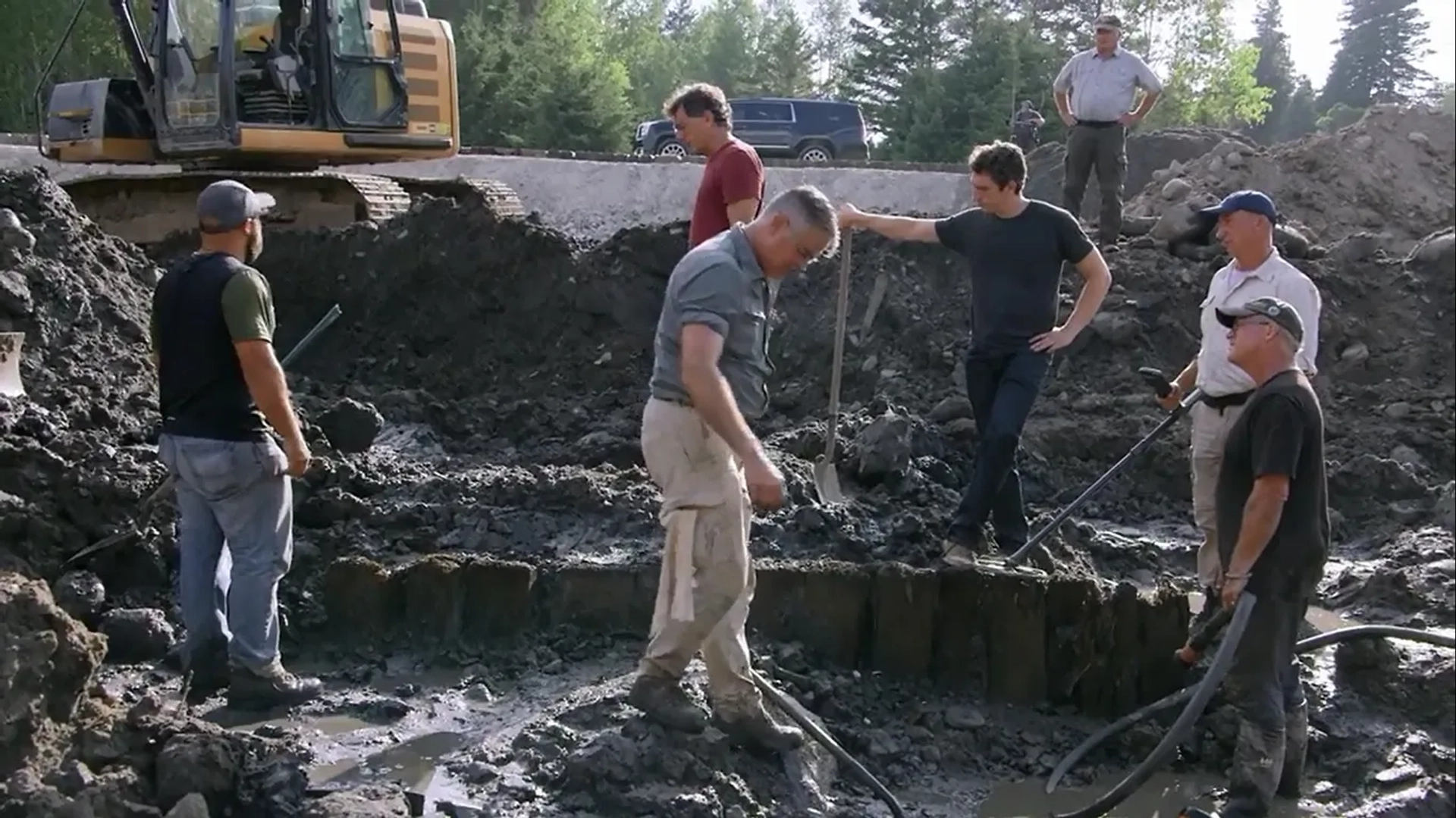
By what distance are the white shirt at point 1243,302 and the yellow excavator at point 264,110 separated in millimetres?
8409

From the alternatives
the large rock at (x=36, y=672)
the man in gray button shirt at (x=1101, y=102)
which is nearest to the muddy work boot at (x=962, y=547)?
the large rock at (x=36, y=672)

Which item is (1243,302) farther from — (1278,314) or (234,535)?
→ (234,535)

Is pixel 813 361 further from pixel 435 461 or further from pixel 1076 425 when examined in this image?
pixel 435 461

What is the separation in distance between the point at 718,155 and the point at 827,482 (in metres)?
1.85

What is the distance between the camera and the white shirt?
223 inches

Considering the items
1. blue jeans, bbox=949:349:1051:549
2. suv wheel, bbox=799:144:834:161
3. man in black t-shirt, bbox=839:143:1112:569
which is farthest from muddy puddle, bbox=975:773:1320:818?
suv wheel, bbox=799:144:834:161

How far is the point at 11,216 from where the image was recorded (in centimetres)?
930

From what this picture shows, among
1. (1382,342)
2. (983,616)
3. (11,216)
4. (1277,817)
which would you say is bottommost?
(1277,817)

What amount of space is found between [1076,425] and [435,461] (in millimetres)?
4373

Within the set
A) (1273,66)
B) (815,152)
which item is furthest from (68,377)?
(1273,66)

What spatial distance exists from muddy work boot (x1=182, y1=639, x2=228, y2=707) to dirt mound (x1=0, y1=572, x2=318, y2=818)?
25.7 inches

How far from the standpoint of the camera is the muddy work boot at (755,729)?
4.77 metres

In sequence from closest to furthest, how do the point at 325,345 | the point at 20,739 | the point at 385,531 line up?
the point at 20,739 → the point at 385,531 → the point at 325,345

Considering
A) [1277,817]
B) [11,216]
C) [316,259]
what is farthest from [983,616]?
[316,259]
